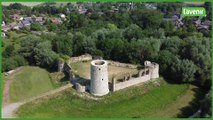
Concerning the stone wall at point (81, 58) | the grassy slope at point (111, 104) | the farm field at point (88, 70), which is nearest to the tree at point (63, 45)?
the stone wall at point (81, 58)

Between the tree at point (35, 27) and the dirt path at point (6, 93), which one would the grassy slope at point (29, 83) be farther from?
the tree at point (35, 27)

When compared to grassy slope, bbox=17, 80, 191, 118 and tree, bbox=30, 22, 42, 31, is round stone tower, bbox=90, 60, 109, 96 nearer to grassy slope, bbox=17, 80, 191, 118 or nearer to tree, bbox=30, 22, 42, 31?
grassy slope, bbox=17, 80, 191, 118

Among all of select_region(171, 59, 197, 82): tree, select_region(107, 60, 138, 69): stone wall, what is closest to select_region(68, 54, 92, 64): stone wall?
select_region(107, 60, 138, 69): stone wall

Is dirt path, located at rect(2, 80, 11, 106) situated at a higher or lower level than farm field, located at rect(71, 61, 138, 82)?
lower

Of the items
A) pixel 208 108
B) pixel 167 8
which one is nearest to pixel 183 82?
pixel 208 108

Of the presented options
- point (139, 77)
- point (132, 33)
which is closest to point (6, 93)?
point (139, 77)

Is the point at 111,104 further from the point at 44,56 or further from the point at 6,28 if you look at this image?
the point at 6,28

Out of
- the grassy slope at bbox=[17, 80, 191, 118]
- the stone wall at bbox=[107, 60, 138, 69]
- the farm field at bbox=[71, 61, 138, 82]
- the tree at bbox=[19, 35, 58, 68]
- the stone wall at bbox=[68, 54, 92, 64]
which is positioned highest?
the tree at bbox=[19, 35, 58, 68]
